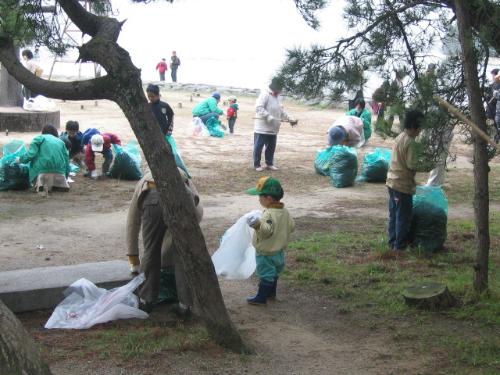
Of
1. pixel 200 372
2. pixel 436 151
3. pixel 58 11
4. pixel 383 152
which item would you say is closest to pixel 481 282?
pixel 436 151

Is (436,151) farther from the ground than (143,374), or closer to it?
farther from the ground

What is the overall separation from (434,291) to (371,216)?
379 centimetres

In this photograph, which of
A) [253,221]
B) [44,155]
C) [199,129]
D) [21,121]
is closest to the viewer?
[253,221]

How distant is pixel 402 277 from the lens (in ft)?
23.6

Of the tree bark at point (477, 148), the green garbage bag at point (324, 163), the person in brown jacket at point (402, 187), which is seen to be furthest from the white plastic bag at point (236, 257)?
the green garbage bag at point (324, 163)

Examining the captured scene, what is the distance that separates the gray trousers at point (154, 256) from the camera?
5.59 meters

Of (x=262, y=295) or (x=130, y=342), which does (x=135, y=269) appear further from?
(x=262, y=295)

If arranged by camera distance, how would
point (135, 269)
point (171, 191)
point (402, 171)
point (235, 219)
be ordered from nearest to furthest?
point (171, 191), point (135, 269), point (402, 171), point (235, 219)

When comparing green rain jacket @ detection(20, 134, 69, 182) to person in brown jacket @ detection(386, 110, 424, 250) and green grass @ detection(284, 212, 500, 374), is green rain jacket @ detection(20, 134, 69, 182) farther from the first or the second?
person in brown jacket @ detection(386, 110, 424, 250)

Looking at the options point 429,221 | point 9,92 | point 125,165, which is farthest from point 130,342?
point 9,92

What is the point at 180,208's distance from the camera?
16.5ft

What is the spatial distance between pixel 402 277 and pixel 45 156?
18.3ft

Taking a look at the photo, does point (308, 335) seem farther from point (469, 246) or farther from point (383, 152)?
point (383, 152)

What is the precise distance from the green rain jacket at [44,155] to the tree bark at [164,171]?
18.0ft
